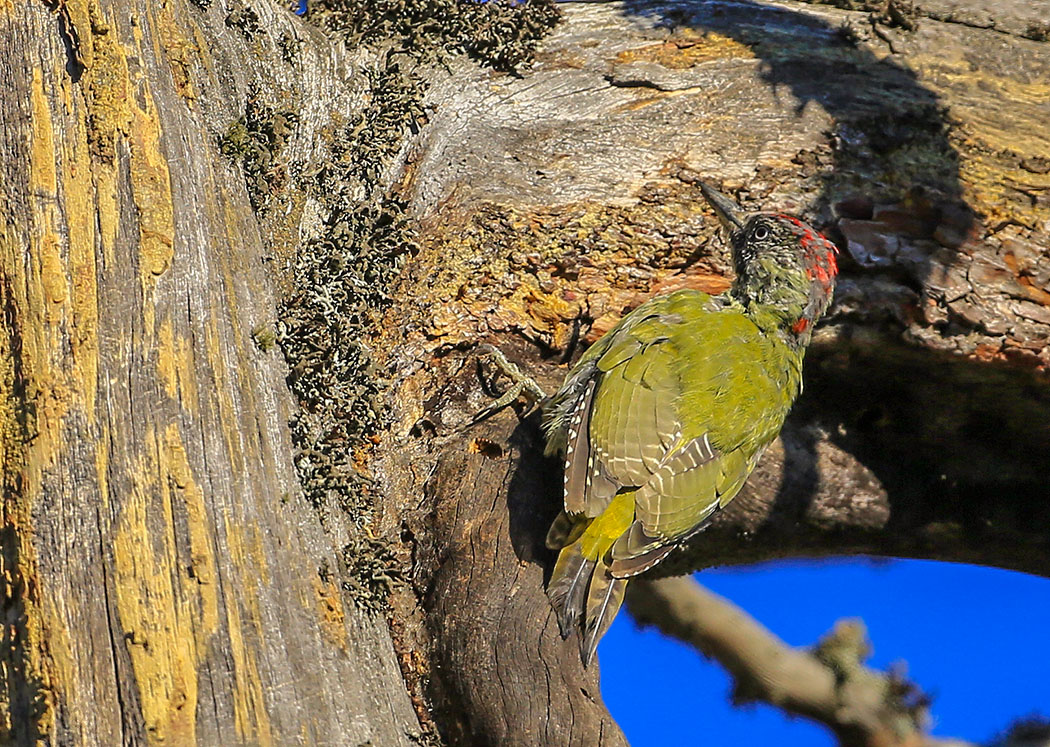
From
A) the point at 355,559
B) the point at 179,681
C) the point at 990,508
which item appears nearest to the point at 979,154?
the point at 990,508

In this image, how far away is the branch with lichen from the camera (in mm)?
4188

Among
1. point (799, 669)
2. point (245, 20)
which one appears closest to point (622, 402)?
point (245, 20)

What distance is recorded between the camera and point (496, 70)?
3.36 m

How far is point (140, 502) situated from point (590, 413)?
1.41 meters

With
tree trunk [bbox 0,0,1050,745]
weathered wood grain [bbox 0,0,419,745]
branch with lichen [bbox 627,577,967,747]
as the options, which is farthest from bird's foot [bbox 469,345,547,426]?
branch with lichen [bbox 627,577,967,747]

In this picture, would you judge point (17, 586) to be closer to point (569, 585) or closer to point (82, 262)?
point (82, 262)

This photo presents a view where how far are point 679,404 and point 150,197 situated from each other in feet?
Result: 5.54

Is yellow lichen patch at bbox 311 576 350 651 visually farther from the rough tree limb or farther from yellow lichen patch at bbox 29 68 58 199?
yellow lichen patch at bbox 29 68 58 199

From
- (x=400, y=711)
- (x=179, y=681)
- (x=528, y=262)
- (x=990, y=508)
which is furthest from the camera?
(x=990, y=508)

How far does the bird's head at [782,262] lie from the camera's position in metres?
3.28

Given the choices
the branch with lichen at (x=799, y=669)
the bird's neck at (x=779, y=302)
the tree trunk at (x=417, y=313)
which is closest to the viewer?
the tree trunk at (x=417, y=313)

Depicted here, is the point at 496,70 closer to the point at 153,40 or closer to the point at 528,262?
the point at 528,262

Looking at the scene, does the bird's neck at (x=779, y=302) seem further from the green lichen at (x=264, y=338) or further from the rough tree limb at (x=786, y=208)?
the green lichen at (x=264, y=338)

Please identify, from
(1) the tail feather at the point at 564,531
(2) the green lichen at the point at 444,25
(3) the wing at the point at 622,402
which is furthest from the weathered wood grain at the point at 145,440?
(3) the wing at the point at 622,402
